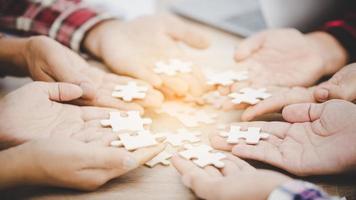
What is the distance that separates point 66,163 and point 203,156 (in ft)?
1.49

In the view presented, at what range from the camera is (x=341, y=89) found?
1.61m

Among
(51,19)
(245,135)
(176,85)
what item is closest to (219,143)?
(245,135)

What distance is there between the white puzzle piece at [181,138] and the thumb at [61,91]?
390mm

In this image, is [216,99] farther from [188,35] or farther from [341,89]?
[341,89]

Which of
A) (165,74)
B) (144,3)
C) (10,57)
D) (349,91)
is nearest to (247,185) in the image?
(349,91)

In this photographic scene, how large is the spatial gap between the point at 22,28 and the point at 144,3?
1.19m

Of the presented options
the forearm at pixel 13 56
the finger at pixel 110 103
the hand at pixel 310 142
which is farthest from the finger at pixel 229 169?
the forearm at pixel 13 56

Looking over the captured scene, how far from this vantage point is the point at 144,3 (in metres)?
3.29

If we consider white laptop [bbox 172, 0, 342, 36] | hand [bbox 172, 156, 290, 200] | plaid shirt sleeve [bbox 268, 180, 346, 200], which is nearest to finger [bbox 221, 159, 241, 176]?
hand [bbox 172, 156, 290, 200]

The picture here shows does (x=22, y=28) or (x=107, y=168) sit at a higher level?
(x=22, y=28)

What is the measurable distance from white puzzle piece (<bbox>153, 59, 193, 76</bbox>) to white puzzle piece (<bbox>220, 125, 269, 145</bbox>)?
0.48m

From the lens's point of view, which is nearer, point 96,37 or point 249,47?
point 249,47

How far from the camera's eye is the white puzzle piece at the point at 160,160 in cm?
151

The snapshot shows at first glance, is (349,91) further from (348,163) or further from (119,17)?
(119,17)
